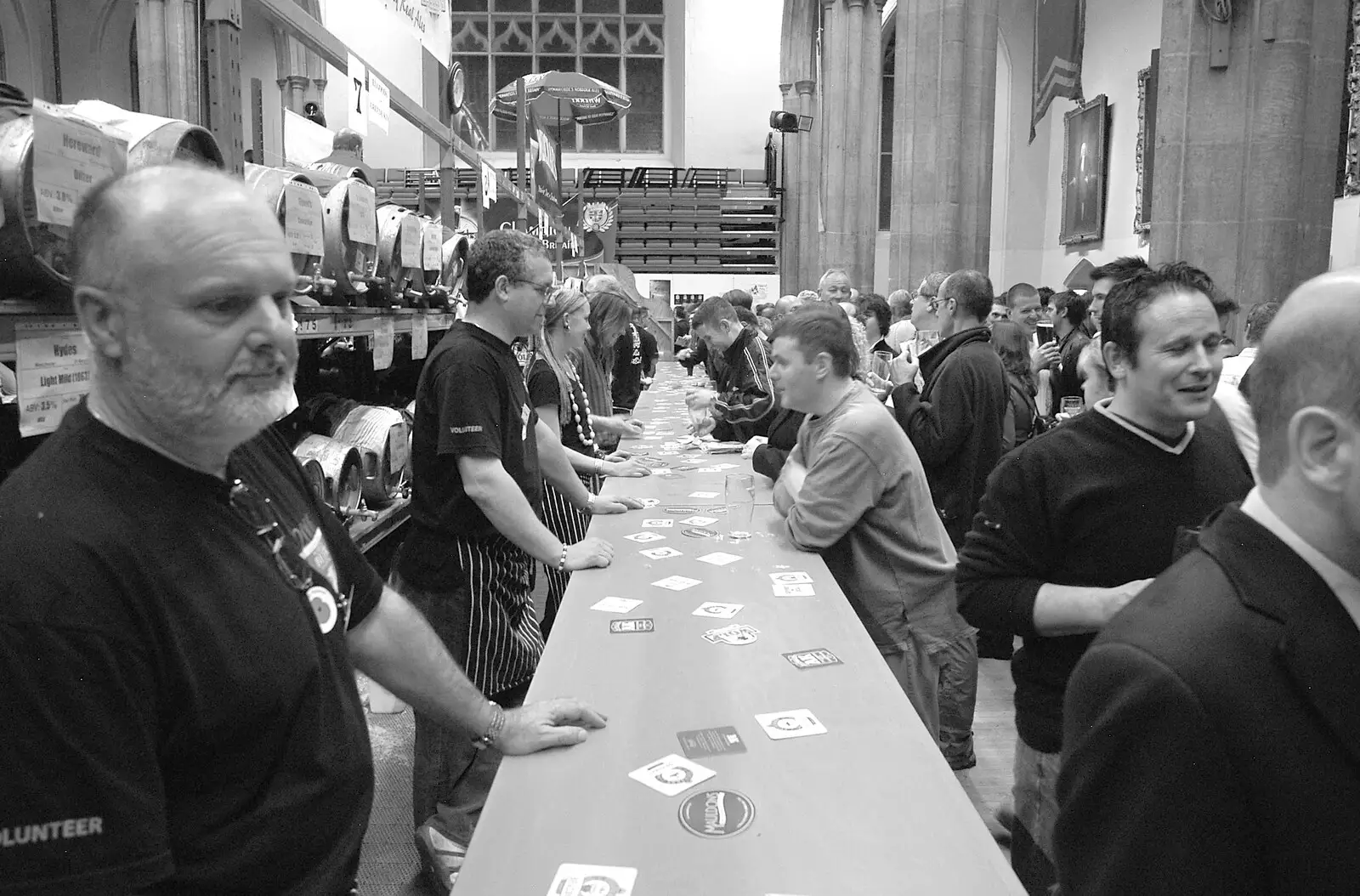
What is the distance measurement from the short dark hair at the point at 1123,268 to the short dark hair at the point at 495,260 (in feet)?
5.45

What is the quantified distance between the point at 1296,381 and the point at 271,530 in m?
1.22

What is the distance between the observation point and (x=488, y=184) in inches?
220

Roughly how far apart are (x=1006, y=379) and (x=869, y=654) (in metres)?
2.82

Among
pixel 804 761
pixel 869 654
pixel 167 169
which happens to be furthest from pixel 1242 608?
pixel 869 654

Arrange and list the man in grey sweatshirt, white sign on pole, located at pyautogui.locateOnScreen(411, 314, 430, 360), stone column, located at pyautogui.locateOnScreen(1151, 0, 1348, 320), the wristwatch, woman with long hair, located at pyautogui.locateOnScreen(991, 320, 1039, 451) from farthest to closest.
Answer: stone column, located at pyautogui.locateOnScreen(1151, 0, 1348, 320) → woman with long hair, located at pyautogui.locateOnScreen(991, 320, 1039, 451) → white sign on pole, located at pyautogui.locateOnScreen(411, 314, 430, 360) → the man in grey sweatshirt → the wristwatch

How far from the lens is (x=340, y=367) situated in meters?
4.42


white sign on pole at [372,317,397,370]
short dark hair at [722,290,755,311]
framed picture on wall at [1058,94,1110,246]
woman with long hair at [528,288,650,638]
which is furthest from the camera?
framed picture on wall at [1058,94,1110,246]

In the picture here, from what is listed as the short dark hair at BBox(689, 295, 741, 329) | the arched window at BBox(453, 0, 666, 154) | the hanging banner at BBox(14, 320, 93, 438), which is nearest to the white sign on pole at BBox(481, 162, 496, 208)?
the short dark hair at BBox(689, 295, 741, 329)

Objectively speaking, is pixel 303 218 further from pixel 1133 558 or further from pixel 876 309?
pixel 876 309

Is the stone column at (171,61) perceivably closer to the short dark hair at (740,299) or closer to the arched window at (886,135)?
the short dark hair at (740,299)

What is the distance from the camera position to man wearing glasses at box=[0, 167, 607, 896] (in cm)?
97

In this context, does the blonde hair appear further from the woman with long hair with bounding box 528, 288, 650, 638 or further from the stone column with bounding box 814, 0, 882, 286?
the stone column with bounding box 814, 0, 882, 286

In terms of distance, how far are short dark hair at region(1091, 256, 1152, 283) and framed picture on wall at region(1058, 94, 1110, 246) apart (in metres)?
15.2

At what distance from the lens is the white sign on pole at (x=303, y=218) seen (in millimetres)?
2467
